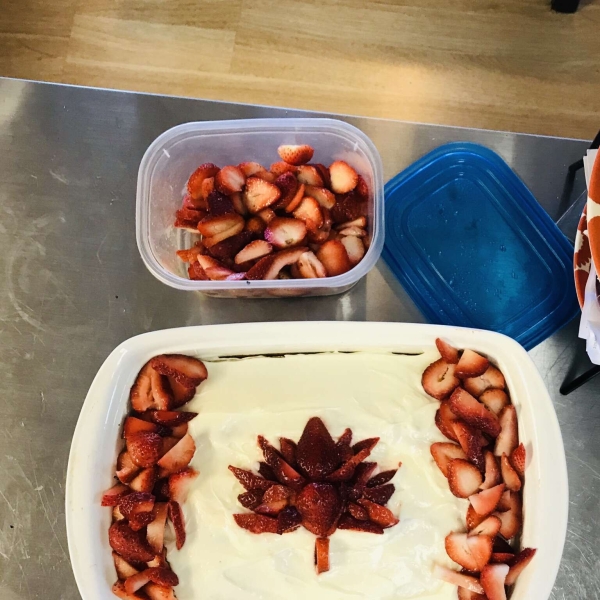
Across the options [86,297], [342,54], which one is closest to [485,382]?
[86,297]

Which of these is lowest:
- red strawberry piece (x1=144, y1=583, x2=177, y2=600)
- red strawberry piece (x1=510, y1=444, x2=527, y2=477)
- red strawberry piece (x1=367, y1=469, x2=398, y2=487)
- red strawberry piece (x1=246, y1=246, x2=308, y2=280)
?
red strawberry piece (x1=144, y1=583, x2=177, y2=600)

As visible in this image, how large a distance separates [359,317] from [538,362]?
13.2 inches

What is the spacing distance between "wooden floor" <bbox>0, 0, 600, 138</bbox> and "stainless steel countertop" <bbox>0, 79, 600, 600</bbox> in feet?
0.72

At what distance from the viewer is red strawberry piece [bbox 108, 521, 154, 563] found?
909 mm

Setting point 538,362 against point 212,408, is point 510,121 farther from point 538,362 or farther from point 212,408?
point 212,408

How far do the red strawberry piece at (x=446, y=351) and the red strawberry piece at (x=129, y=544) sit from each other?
1.82ft

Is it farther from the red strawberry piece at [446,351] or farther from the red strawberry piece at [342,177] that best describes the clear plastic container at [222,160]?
the red strawberry piece at [446,351]

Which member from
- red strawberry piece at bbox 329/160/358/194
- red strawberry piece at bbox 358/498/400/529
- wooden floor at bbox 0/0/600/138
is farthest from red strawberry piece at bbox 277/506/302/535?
wooden floor at bbox 0/0/600/138

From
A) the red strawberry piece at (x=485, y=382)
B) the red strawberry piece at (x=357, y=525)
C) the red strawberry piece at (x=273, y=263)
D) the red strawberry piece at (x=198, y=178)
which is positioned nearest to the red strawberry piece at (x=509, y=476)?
the red strawberry piece at (x=485, y=382)

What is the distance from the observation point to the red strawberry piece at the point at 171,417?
0.95m

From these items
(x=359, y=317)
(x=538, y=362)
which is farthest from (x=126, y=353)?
(x=538, y=362)

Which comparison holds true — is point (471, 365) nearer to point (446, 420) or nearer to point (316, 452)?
point (446, 420)

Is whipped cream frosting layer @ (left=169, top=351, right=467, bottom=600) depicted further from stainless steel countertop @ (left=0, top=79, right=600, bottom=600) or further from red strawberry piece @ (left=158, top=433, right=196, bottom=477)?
stainless steel countertop @ (left=0, top=79, right=600, bottom=600)

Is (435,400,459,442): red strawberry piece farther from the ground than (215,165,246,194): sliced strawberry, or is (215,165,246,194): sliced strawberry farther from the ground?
(215,165,246,194): sliced strawberry
